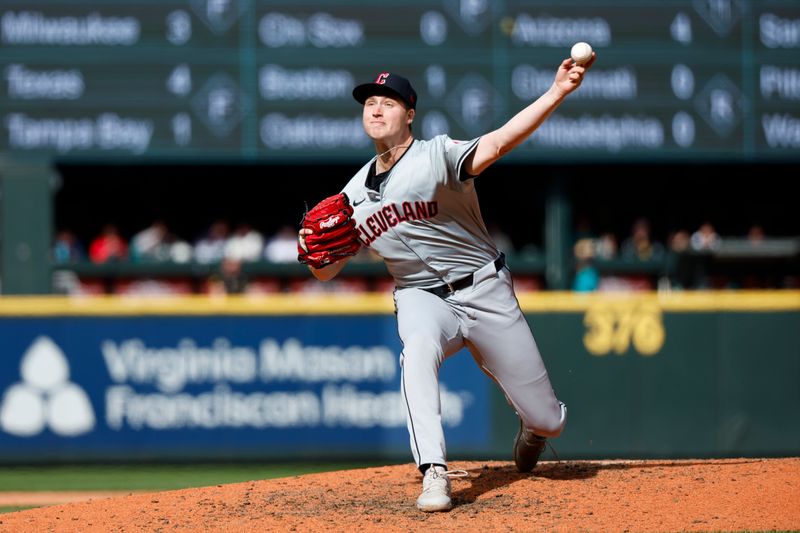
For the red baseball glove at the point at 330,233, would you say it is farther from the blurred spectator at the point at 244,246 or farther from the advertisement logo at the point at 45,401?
the blurred spectator at the point at 244,246

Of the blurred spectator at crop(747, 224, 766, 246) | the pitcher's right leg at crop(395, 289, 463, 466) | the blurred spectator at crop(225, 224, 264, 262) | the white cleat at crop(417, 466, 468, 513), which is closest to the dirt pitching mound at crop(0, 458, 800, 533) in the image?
the white cleat at crop(417, 466, 468, 513)

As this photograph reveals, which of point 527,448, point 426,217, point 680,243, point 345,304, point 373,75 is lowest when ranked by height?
point 527,448

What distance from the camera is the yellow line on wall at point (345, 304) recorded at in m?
8.24

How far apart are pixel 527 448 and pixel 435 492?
835 mm

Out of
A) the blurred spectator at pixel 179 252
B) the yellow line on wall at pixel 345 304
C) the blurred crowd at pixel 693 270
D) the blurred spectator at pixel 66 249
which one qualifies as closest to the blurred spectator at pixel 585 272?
the blurred crowd at pixel 693 270

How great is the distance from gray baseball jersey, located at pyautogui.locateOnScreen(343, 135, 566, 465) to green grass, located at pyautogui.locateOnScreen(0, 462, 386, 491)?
10.3 feet

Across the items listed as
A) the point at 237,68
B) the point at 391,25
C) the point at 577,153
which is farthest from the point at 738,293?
the point at 237,68

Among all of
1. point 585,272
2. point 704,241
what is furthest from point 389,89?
point 704,241

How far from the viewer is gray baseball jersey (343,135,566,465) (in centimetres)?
447

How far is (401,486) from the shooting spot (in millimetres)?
5023

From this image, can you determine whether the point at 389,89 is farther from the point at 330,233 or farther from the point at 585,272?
the point at 585,272

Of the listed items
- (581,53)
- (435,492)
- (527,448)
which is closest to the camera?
(581,53)

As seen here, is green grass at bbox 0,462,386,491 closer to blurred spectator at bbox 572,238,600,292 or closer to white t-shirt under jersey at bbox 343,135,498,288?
blurred spectator at bbox 572,238,600,292

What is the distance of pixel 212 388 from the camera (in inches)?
322
